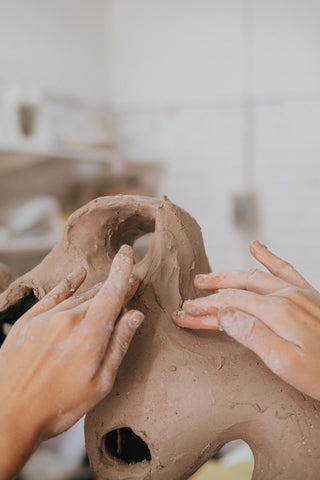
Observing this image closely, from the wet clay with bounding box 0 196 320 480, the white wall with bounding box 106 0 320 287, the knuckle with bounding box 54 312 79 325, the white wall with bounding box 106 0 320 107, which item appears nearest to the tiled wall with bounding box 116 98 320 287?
the white wall with bounding box 106 0 320 287

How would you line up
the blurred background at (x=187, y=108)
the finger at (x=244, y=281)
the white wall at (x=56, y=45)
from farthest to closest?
the blurred background at (x=187, y=108) < the white wall at (x=56, y=45) < the finger at (x=244, y=281)

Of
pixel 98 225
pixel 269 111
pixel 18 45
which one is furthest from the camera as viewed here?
pixel 269 111

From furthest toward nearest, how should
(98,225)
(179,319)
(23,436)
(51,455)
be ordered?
(51,455)
(98,225)
(179,319)
(23,436)

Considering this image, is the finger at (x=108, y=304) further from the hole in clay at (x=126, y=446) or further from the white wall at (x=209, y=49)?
the white wall at (x=209, y=49)

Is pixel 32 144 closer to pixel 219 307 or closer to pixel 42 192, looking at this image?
pixel 42 192

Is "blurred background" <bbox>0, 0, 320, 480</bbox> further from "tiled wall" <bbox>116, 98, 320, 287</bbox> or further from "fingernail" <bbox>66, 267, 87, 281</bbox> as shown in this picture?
"fingernail" <bbox>66, 267, 87, 281</bbox>

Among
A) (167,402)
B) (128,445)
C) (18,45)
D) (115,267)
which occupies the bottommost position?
(128,445)

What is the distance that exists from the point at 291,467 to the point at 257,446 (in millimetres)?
68

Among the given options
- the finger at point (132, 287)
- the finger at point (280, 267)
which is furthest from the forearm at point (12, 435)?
the finger at point (280, 267)

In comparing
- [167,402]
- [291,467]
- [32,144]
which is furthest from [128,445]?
[32,144]

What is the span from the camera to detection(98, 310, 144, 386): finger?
2.65 ft

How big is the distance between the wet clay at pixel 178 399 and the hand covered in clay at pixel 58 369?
0.10m

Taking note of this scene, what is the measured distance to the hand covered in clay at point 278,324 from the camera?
80 centimetres

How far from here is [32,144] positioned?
2852mm
